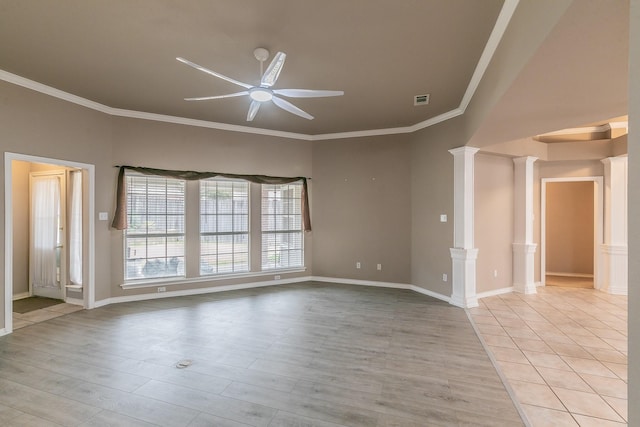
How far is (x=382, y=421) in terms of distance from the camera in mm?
2164

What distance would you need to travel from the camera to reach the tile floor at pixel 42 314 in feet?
13.3

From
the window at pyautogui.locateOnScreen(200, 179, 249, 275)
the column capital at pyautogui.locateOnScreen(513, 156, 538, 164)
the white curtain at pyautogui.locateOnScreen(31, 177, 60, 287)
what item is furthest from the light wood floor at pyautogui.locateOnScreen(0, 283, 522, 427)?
the column capital at pyautogui.locateOnScreen(513, 156, 538, 164)

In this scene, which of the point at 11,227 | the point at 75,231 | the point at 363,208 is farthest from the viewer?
the point at 363,208

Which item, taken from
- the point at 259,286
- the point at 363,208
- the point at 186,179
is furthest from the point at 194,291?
the point at 363,208

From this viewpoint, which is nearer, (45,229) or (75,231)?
(75,231)

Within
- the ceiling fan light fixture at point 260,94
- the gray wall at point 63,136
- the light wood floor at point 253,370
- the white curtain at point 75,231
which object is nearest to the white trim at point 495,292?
the light wood floor at point 253,370

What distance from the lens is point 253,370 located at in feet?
9.36

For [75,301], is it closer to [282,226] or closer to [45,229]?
[45,229]

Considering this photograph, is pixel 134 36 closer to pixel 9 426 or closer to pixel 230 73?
pixel 230 73

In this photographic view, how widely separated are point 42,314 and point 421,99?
6.42 metres

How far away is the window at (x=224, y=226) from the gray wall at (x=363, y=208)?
154 centimetres

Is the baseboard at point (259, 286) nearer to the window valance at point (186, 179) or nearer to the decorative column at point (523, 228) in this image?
the window valance at point (186, 179)

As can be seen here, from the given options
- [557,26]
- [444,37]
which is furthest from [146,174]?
[557,26]

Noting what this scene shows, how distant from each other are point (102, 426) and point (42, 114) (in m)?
4.08
